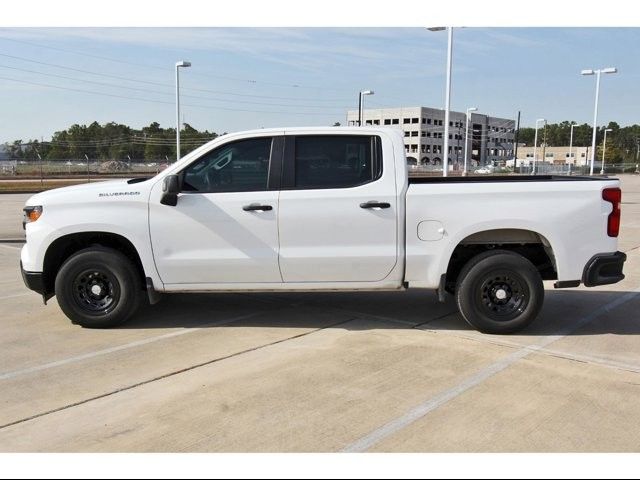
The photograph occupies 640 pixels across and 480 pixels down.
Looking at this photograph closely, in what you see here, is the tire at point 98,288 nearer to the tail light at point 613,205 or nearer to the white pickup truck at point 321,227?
the white pickup truck at point 321,227

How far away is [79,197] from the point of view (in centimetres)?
597

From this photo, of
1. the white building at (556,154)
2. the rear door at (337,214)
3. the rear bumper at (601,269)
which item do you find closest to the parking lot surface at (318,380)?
the rear bumper at (601,269)

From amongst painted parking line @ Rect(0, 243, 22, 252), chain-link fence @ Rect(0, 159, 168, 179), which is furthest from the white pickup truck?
chain-link fence @ Rect(0, 159, 168, 179)

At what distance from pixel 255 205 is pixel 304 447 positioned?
276cm

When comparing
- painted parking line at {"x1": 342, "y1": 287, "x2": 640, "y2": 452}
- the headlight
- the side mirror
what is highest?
the side mirror

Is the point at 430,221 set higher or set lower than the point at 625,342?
higher

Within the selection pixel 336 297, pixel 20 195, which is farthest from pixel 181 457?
pixel 20 195

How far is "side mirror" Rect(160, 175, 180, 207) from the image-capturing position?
5.73 meters

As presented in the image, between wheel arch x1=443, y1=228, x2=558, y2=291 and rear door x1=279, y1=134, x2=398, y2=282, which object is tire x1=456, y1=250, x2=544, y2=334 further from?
rear door x1=279, y1=134, x2=398, y2=282

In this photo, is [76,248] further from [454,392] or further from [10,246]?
[10,246]

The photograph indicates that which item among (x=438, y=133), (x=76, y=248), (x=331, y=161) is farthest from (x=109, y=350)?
(x=438, y=133)

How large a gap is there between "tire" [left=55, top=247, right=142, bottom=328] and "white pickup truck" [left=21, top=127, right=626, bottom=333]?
1 cm

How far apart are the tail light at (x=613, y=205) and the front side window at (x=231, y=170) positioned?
326cm

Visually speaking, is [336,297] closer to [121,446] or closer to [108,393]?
[108,393]
